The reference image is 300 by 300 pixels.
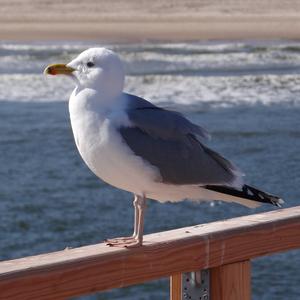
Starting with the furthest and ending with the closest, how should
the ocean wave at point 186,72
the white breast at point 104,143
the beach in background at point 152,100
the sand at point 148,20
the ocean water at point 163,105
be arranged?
the sand at point 148,20
the ocean wave at point 186,72
the beach in background at point 152,100
the ocean water at point 163,105
the white breast at point 104,143

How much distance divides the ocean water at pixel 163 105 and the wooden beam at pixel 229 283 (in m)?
0.69

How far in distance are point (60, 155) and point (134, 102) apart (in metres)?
9.29

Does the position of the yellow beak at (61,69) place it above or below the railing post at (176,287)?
above

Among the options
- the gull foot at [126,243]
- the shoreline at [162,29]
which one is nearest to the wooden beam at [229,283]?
the gull foot at [126,243]

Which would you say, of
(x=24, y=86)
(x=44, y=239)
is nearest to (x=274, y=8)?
(x=24, y=86)

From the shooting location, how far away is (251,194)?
3.02 m

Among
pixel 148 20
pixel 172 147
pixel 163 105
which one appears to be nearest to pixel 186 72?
pixel 148 20

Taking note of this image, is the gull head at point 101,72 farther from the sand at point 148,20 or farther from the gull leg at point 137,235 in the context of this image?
the sand at point 148,20

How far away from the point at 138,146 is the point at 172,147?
0.13 metres

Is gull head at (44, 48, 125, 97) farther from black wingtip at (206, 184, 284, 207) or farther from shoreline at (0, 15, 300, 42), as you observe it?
shoreline at (0, 15, 300, 42)

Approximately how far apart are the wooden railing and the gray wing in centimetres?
24

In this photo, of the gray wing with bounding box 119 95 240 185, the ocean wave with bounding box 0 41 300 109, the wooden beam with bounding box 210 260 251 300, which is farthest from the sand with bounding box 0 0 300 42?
the wooden beam with bounding box 210 260 251 300

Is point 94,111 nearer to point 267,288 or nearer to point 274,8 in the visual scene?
point 267,288

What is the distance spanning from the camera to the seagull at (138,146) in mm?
2967
